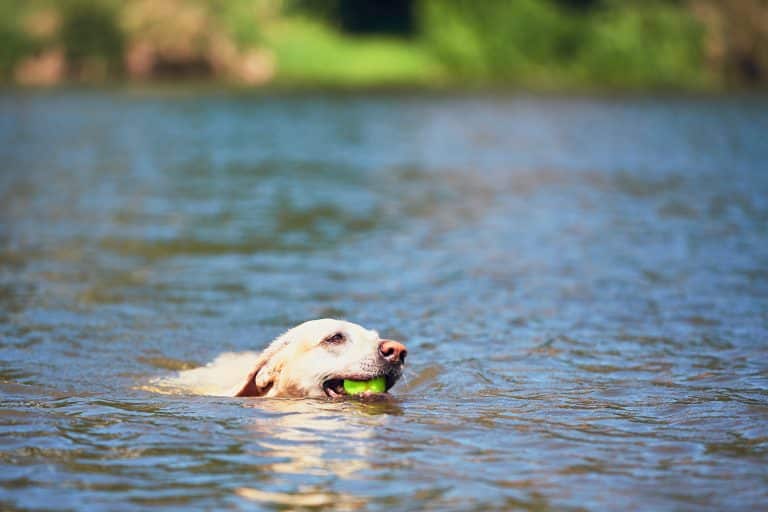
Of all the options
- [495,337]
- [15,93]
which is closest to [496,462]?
[495,337]

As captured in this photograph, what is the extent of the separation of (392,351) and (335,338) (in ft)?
1.40

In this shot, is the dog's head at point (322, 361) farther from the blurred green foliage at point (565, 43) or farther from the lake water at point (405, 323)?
the blurred green foliage at point (565, 43)

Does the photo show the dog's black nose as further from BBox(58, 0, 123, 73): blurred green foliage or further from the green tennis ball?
Result: BBox(58, 0, 123, 73): blurred green foliage

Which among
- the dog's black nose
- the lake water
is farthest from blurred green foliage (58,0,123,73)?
the dog's black nose

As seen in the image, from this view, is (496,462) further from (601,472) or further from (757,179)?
(757,179)

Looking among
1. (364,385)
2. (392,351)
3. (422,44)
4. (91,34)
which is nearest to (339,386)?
(364,385)

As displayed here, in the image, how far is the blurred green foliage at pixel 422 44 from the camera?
58812mm

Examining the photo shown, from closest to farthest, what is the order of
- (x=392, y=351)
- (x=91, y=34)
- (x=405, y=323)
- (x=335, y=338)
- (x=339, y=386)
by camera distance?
(x=392, y=351), (x=335, y=338), (x=339, y=386), (x=405, y=323), (x=91, y=34)

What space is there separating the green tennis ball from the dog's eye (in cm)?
29

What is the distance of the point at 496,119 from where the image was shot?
41281mm

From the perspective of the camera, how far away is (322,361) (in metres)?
8.25

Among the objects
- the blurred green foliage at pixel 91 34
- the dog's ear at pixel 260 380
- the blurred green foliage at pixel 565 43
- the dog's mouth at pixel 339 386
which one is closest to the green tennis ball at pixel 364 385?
the dog's mouth at pixel 339 386

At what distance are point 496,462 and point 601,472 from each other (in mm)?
616

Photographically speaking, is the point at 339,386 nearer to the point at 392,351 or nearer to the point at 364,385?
the point at 364,385
